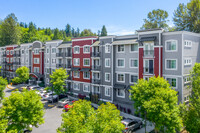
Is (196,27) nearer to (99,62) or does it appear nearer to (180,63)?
(180,63)

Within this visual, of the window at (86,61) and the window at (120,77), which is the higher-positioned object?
the window at (86,61)

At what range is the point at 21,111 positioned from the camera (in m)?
19.6

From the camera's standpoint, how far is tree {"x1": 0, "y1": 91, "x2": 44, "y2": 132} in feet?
62.1

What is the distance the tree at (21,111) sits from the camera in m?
18.9

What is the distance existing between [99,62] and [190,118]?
21.0 metres

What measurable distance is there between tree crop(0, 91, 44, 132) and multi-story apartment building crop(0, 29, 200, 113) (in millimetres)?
16699

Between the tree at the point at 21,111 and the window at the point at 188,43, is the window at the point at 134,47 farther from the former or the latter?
the tree at the point at 21,111

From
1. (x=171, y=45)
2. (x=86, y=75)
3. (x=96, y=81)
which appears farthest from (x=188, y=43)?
(x=86, y=75)

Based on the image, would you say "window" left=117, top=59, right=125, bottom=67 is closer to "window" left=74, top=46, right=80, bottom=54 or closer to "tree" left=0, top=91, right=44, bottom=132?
"window" left=74, top=46, right=80, bottom=54

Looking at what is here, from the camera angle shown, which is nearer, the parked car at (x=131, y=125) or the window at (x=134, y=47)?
the parked car at (x=131, y=125)

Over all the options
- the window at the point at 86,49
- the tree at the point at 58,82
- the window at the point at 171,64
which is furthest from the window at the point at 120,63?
the tree at the point at 58,82

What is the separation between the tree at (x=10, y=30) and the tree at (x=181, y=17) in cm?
6699

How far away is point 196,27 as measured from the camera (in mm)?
41156

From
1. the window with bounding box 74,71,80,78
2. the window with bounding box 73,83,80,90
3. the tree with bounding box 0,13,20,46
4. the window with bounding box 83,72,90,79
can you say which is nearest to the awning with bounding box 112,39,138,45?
the window with bounding box 83,72,90,79
